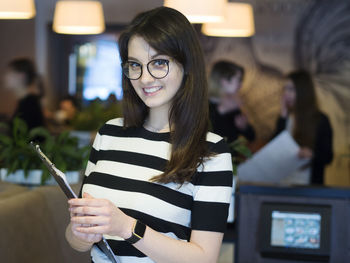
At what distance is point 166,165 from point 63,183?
12.6 inches

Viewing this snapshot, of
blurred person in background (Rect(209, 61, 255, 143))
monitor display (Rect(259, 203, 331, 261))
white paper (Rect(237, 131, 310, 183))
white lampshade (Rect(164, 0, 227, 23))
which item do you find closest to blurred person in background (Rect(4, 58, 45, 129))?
blurred person in background (Rect(209, 61, 255, 143))

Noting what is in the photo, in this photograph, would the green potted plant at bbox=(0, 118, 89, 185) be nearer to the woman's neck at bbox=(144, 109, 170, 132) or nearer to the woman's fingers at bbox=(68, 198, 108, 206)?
the woman's neck at bbox=(144, 109, 170, 132)

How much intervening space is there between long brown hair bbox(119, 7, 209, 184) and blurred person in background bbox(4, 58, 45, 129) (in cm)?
339

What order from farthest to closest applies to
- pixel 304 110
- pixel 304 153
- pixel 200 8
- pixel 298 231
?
pixel 304 110 → pixel 304 153 → pixel 200 8 → pixel 298 231

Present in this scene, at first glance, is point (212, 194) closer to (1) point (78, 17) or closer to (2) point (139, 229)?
(2) point (139, 229)

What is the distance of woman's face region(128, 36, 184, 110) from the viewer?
5.18 feet

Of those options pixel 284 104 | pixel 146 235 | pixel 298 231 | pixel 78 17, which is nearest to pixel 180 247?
pixel 146 235

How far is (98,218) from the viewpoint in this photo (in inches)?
54.5

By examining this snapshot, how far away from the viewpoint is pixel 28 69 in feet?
16.9

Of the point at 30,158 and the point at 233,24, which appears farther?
the point at 233,24

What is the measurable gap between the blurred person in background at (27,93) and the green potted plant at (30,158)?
170cm

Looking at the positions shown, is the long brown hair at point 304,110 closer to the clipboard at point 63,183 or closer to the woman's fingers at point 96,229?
the clipboard at point 63,183

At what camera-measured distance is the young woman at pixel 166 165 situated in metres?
1.52

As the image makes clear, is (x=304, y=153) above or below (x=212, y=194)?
below
